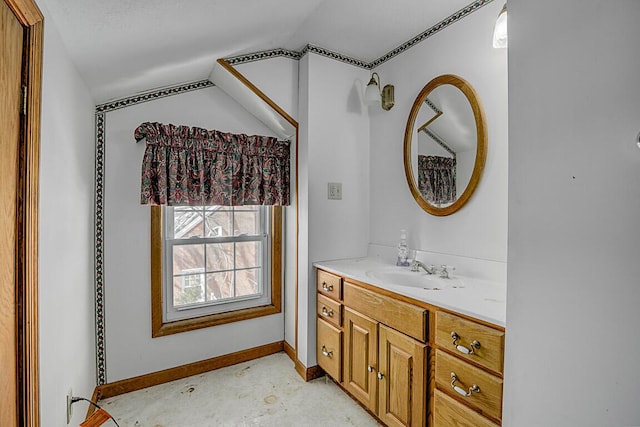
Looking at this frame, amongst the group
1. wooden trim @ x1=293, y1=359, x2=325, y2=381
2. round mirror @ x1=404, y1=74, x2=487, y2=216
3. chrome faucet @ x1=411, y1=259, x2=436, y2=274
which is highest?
round mirror @ x1=404, y1=74, x2=487, y2=216

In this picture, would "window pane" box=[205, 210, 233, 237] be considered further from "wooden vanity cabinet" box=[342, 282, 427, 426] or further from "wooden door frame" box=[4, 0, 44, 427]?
"wooden door frame" box=[4, 0, 44, 427]

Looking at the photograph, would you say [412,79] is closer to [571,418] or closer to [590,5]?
[590,5]

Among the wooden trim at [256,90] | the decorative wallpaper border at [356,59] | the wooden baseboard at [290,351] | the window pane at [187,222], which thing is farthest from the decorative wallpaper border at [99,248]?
the wooden baseboard at [290,351]

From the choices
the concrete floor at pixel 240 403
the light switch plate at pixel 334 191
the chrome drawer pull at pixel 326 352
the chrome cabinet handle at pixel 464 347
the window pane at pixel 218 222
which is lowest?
the concrete floor at pixel 240 403

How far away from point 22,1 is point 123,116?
52.5 inches

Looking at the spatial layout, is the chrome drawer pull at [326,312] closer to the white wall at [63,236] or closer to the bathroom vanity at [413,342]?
the bathroom vanity at [413,342]

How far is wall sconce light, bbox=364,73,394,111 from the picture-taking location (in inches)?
92.7

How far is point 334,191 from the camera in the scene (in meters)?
2.40

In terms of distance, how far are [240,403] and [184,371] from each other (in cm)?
58

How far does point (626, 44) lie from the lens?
678 millimetres

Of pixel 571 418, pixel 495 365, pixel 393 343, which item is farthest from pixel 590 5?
pixel 393 343

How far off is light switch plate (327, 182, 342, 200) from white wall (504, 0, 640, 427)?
1.55 metres

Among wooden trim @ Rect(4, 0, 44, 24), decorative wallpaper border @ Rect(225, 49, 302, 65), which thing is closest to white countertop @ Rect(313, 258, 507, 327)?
decorative wallpaper border @ Rect(225, 49, 302, 65)

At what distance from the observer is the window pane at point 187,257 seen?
94.0 inches
